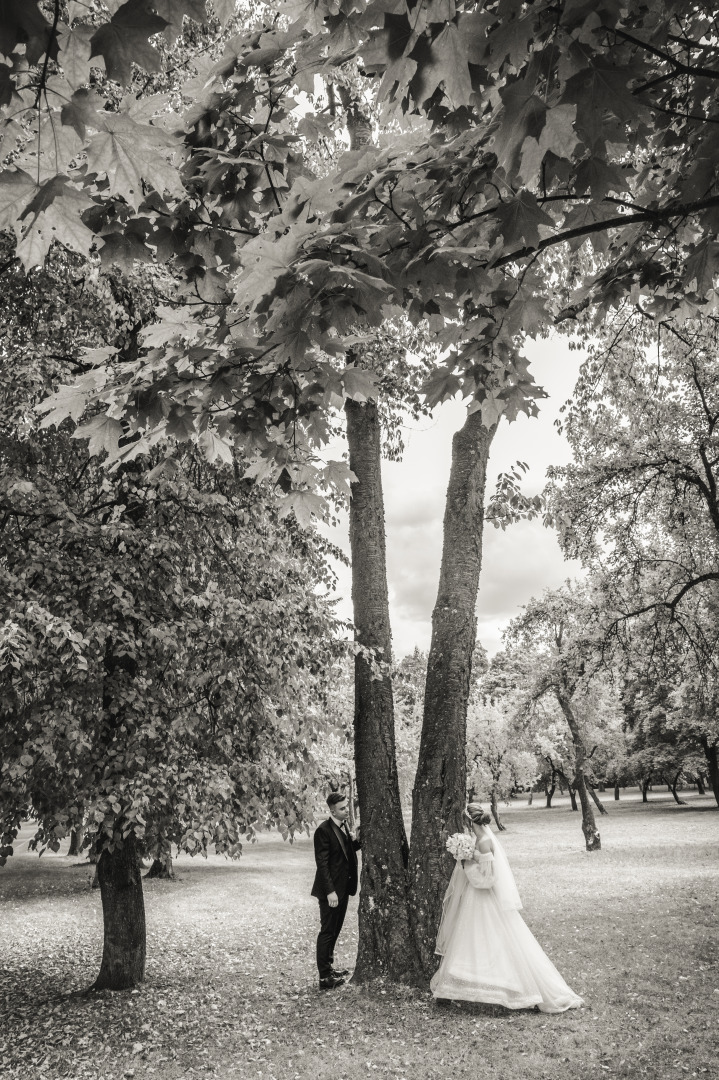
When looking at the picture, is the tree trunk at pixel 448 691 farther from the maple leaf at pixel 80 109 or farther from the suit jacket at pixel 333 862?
the maple leaf at pixel 80 109

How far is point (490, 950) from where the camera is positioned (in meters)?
6.92

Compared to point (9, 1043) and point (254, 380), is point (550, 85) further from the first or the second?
point (9, 1043)

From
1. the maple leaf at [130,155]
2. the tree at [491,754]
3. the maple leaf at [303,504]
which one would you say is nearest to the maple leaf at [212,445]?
the maple leaf at [303,504]

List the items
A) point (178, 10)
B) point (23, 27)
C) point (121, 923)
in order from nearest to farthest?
point (23, 27) < point (178, 10) < point (121, 923)

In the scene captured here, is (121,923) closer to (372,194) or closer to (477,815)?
(477,815)

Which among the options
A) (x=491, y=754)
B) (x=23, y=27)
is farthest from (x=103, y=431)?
(x=491, y=754)

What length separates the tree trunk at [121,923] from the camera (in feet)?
27.7

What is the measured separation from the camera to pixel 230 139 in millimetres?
3338

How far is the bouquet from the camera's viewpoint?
7223mm

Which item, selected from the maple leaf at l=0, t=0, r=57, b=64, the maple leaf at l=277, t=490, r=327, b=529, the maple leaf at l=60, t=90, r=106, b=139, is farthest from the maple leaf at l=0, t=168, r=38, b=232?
the maple leaf at l=277, t=490, r=327, b=529

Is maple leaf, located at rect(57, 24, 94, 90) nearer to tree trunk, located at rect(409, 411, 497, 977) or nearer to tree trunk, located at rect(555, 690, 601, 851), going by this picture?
tree trunk, located at rect(409, 411, 497, 977)

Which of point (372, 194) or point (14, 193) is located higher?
point (372, 194)

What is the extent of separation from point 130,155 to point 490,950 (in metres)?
7.14

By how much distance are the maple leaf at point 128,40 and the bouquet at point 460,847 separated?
6.89 meters
